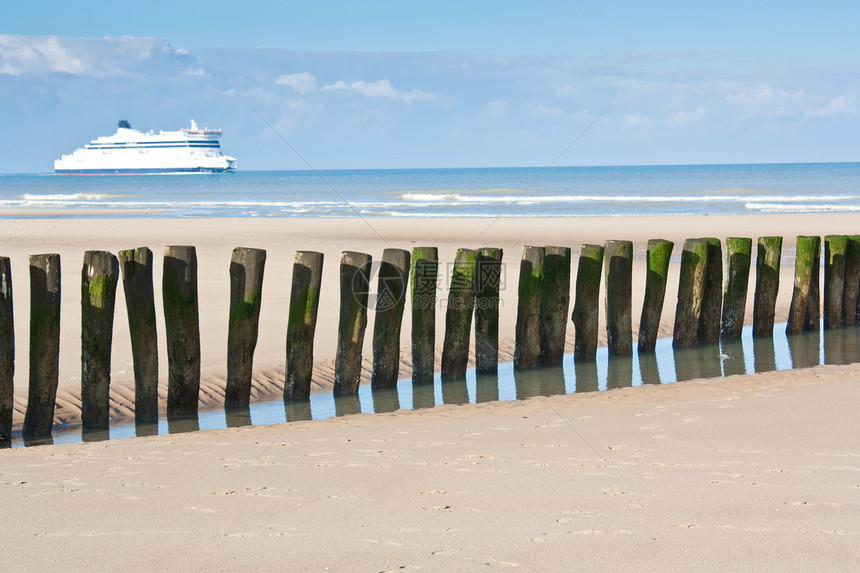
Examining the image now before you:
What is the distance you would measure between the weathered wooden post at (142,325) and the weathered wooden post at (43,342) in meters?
0.43

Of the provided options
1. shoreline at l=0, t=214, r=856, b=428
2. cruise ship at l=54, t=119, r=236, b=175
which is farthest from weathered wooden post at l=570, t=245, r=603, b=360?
cruise ship at l=54, t=119, r=236, b=175

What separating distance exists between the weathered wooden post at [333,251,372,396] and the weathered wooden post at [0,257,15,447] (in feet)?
7.03

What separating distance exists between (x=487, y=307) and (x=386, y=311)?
2.90ft

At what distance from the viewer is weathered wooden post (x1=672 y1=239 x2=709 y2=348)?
7562mm

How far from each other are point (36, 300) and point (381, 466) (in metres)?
2.67

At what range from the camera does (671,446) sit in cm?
446

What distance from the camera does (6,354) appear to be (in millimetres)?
5301

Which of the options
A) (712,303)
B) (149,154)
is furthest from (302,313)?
(149,154)

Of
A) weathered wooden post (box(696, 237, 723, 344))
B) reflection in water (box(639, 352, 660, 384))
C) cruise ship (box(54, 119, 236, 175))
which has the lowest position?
reflection in water (box(639, 352, 660, 384))

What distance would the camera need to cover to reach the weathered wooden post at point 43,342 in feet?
17.5

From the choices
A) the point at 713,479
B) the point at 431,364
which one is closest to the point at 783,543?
the point at 713,479

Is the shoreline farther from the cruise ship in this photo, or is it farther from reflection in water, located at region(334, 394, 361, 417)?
the cruise ship

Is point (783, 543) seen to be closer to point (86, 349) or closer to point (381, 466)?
point (381, 466)

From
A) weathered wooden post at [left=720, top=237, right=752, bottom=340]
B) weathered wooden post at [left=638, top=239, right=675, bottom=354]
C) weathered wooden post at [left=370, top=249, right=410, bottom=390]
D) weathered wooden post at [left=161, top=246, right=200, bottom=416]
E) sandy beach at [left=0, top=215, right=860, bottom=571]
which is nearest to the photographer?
sandy beach at [left=0, top=215, right=860, bottom=571]
